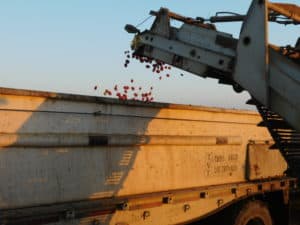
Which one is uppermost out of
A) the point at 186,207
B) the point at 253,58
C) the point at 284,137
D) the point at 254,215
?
the point at 253,58

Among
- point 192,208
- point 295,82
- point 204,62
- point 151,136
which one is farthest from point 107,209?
point 295,82

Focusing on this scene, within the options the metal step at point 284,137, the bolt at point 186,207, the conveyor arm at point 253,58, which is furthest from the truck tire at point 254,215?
the conveyor arm at point 253,58

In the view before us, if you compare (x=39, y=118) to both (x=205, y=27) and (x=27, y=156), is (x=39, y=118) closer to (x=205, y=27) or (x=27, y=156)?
(x=27, y=156)

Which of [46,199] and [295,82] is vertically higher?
[295,82]

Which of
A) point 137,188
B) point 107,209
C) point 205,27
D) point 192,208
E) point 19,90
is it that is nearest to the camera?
point 19,90

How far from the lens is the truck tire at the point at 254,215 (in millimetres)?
6328

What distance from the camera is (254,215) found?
6582mm

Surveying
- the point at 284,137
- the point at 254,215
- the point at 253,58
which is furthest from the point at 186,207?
the point at 253,58

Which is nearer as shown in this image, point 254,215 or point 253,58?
point 253,58

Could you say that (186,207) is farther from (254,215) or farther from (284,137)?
(284,137)

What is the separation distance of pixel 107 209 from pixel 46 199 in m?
0.71

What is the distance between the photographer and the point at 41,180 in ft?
13.6

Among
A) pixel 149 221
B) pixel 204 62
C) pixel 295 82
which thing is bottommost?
pixel 149 221

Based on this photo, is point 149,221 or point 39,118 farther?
point 149,221
